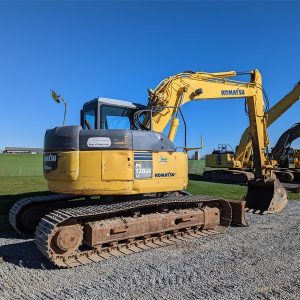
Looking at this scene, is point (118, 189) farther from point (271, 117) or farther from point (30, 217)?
point (271, 117)

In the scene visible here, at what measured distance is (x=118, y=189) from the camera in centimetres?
740

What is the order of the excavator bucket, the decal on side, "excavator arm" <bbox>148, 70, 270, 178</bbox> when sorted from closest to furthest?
the decal on side, "excavator arm" <bbox>148, 70, 270, 178</bbox>, the excavator bucket

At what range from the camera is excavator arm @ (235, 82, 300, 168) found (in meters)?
23.3

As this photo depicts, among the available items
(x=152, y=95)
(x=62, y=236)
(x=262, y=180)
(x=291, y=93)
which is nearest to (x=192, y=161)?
(x=291, y=93)

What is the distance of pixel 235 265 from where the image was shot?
636 centimetres

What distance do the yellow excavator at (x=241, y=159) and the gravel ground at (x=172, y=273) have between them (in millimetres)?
15943

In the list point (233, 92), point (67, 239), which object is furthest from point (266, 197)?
point (67, 239)

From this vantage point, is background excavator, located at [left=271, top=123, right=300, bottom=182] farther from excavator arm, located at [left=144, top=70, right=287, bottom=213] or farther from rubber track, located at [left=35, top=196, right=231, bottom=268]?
rubber track, located at [left=35, top=196, right=231, bottom=268]

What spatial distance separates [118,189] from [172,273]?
2.11m

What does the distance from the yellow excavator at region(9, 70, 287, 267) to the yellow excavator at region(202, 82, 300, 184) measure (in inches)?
580

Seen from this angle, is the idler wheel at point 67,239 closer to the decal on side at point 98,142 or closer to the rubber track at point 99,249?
the rubber track at point 99,249

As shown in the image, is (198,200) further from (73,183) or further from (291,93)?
(291,93)

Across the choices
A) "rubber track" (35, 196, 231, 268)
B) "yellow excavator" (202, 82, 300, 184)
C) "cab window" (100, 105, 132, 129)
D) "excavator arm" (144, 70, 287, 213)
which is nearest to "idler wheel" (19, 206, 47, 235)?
"rubber track" (35, 196, 231, 268)

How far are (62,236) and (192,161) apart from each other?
119 ft
